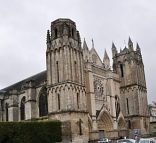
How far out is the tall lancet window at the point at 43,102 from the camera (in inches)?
2048

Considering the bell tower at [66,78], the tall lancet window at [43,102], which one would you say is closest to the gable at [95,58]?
the bell tower at [66,78]

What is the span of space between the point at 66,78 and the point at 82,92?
3.64 metres

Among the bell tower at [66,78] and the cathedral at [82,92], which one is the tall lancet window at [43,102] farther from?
the bell tower at [66,78]

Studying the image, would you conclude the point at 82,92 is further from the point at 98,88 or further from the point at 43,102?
the point at 43,102

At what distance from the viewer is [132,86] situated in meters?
60.3

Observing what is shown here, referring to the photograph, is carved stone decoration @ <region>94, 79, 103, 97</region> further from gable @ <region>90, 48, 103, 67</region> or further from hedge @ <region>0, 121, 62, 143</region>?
hedge @ <region>0, 121, 62, 143</region>

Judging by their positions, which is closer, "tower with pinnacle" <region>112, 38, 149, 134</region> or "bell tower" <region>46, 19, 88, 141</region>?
"bell tower" <region>46, 19, 88, 141</region>

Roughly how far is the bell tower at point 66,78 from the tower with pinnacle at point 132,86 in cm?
1461

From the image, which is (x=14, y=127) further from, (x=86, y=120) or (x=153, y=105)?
(x=153, y=105)

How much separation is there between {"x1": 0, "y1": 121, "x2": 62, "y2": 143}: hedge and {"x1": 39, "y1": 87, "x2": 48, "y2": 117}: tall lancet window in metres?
9.27

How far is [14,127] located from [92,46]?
2416cm

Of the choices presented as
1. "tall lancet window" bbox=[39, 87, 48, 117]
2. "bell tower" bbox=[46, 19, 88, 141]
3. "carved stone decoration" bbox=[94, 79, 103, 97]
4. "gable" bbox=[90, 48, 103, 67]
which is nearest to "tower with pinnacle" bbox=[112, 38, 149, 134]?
"gable" bbox=[90, 48, 103, 67]

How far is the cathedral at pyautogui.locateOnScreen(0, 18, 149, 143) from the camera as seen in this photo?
151 ft

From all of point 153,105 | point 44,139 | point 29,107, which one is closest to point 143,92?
point 29,107
